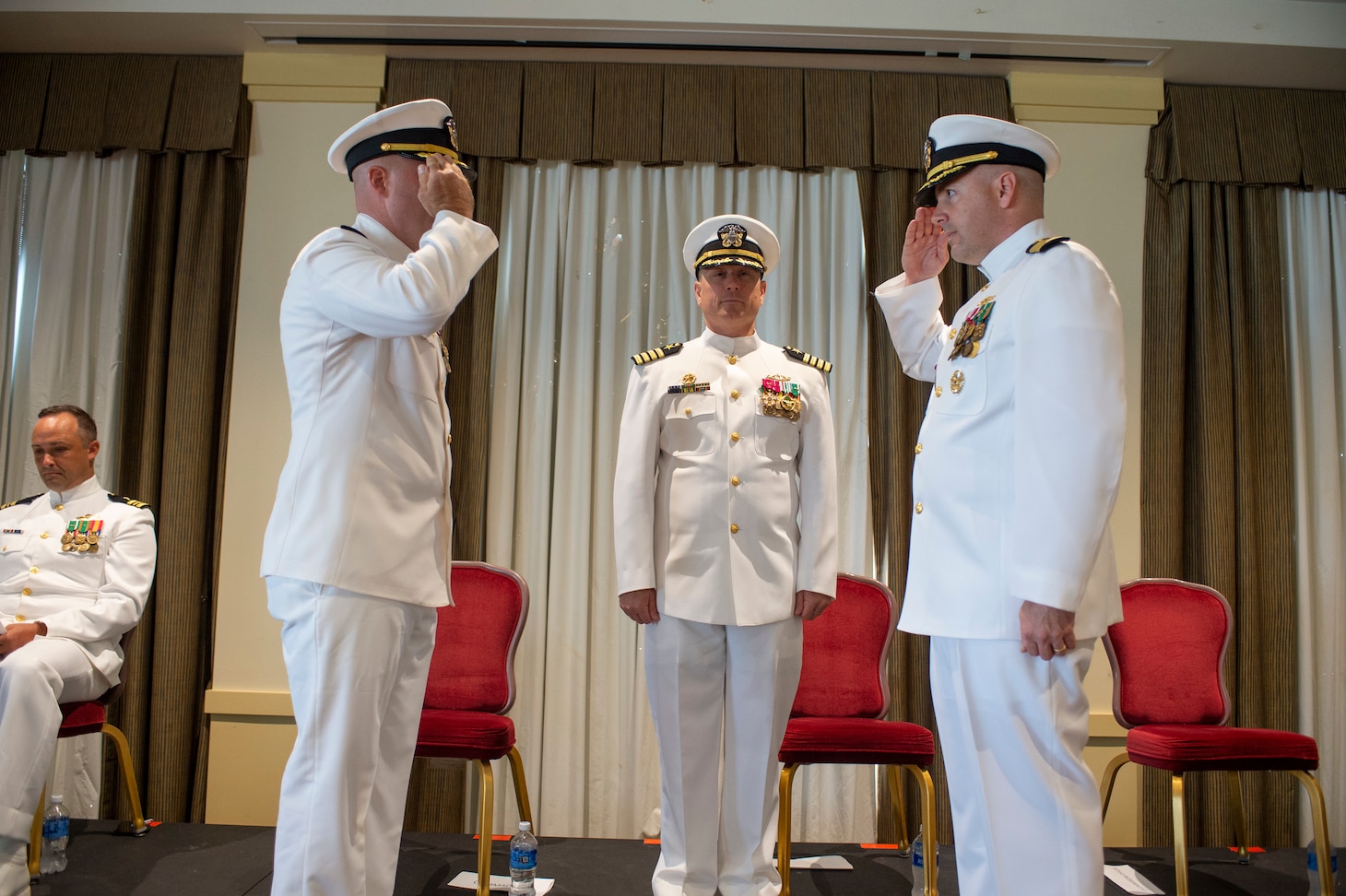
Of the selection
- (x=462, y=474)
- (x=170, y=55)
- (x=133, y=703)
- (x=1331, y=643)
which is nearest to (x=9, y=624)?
(x=133, y=703)

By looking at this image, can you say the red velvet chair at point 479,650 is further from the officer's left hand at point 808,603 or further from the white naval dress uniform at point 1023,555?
the white naval dress uniform at point 1023,555

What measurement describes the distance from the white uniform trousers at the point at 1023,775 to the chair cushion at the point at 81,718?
8.75 ft

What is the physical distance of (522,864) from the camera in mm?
2834

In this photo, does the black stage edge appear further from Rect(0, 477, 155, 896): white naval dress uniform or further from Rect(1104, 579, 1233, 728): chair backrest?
Rect(1104, 579, 1233, 728): chair backrest

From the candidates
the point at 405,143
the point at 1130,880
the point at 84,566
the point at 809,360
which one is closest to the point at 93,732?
the point at 84,566

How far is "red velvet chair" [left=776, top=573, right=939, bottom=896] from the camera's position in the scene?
2.86 m

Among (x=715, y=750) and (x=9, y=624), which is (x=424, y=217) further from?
(x=9, y=624)

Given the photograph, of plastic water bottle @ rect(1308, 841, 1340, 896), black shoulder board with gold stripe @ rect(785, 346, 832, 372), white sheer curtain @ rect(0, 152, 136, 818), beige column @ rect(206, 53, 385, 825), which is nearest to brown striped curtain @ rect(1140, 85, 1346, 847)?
plastic water bottle @ rect(1308, 841, 1340, 896)

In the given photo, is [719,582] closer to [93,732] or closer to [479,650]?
[479,650]

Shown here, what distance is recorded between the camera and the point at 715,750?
8.71 ft

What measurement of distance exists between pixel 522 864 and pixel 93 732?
1461 mm

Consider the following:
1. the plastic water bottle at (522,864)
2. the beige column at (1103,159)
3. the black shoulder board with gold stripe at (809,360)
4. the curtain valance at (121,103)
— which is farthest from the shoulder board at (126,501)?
the beige column at (1103,159)

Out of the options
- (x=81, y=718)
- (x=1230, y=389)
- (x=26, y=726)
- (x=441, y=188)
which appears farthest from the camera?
(x=1230, y=389)

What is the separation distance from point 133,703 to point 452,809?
134 centimetres
